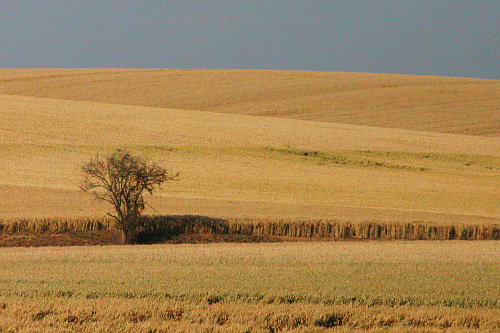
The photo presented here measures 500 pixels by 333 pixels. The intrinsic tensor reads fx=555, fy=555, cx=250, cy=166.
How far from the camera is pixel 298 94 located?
63750mm

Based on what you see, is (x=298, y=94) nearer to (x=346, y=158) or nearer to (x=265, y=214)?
(x=346, y=158)

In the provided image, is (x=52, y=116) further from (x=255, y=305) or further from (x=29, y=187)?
(x=255, y=305)

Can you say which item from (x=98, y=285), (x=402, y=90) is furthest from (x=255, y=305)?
(x=402, y=90)

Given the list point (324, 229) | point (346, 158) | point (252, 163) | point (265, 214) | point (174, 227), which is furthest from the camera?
point (346, 158)

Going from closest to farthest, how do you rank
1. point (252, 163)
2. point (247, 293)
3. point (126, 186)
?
point (247, 293)
point (126, 186)
point (252, 163)

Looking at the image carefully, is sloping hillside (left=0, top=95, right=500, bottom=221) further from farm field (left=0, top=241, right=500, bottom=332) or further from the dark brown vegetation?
farm field (left=0, top=241, right=500, bottom=332)

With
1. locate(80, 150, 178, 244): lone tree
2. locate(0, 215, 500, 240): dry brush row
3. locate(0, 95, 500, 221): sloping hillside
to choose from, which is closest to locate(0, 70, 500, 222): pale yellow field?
locate(0, 95, 500, 221): sloping hillside

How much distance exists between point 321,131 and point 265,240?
78.3 ft

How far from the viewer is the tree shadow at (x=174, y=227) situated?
Answer: 18.9 metres

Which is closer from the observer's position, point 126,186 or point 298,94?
point 126,186

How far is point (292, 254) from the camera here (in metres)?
13.3

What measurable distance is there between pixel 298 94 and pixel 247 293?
5664 cm

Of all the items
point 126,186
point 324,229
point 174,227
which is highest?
point 126,186

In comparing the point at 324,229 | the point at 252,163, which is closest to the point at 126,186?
the point at 324,229
